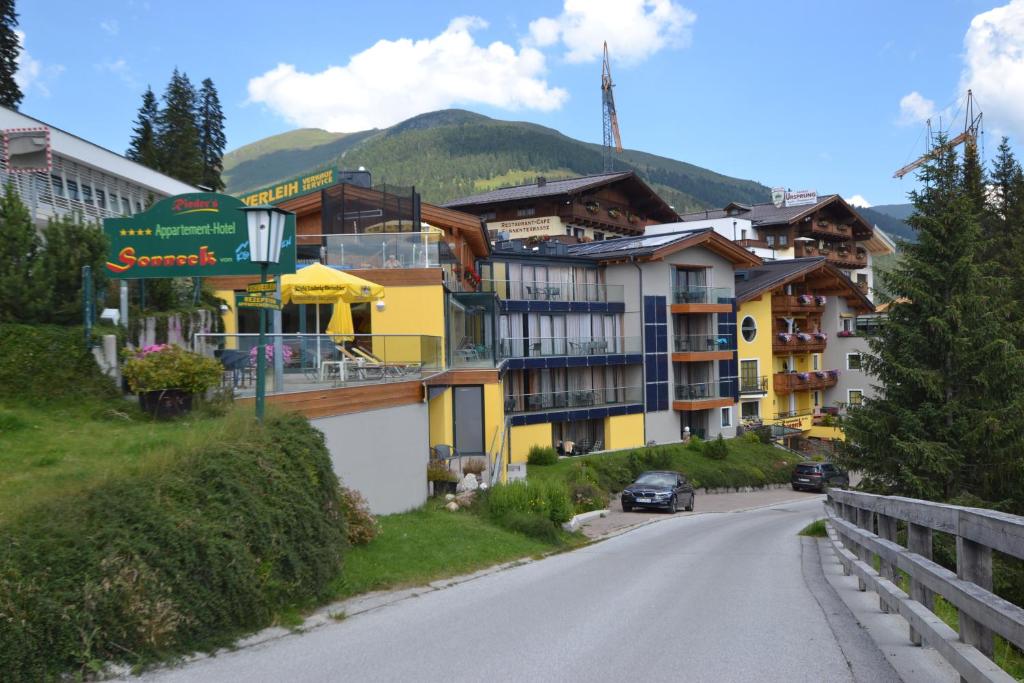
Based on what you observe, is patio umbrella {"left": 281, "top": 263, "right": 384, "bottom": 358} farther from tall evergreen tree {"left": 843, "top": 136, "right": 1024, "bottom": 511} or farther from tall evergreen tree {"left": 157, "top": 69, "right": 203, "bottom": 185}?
tall evergreen tree {"left": 157, "top": 69, "right": 203, "bottom": 185}

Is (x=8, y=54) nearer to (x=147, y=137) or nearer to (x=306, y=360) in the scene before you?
(x=147, y=137)

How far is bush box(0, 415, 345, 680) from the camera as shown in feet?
22.0

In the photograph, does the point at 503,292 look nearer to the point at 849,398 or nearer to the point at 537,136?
the point at 849,398

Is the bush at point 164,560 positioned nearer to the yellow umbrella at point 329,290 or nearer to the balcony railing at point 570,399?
the yellow umbrella at point 329,290

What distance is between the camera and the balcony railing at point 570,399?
42.6 m

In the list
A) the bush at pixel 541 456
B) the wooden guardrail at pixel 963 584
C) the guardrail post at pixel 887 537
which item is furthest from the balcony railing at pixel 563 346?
the wooden guardrail at pixel 963 584

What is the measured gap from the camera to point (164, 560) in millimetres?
7629

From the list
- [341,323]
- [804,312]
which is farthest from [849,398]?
[341,323]

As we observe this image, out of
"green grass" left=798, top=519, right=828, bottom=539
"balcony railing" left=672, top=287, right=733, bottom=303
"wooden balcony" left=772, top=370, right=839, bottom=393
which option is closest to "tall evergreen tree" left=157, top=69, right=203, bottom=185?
"balcony railing" left=672, top=287, right=733, bottom=303

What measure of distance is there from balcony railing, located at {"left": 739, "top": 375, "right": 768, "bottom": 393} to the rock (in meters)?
35.7

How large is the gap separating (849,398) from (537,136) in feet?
459

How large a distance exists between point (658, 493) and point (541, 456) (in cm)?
929

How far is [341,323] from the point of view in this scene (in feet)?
70.0

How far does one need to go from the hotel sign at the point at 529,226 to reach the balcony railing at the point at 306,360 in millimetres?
41439
